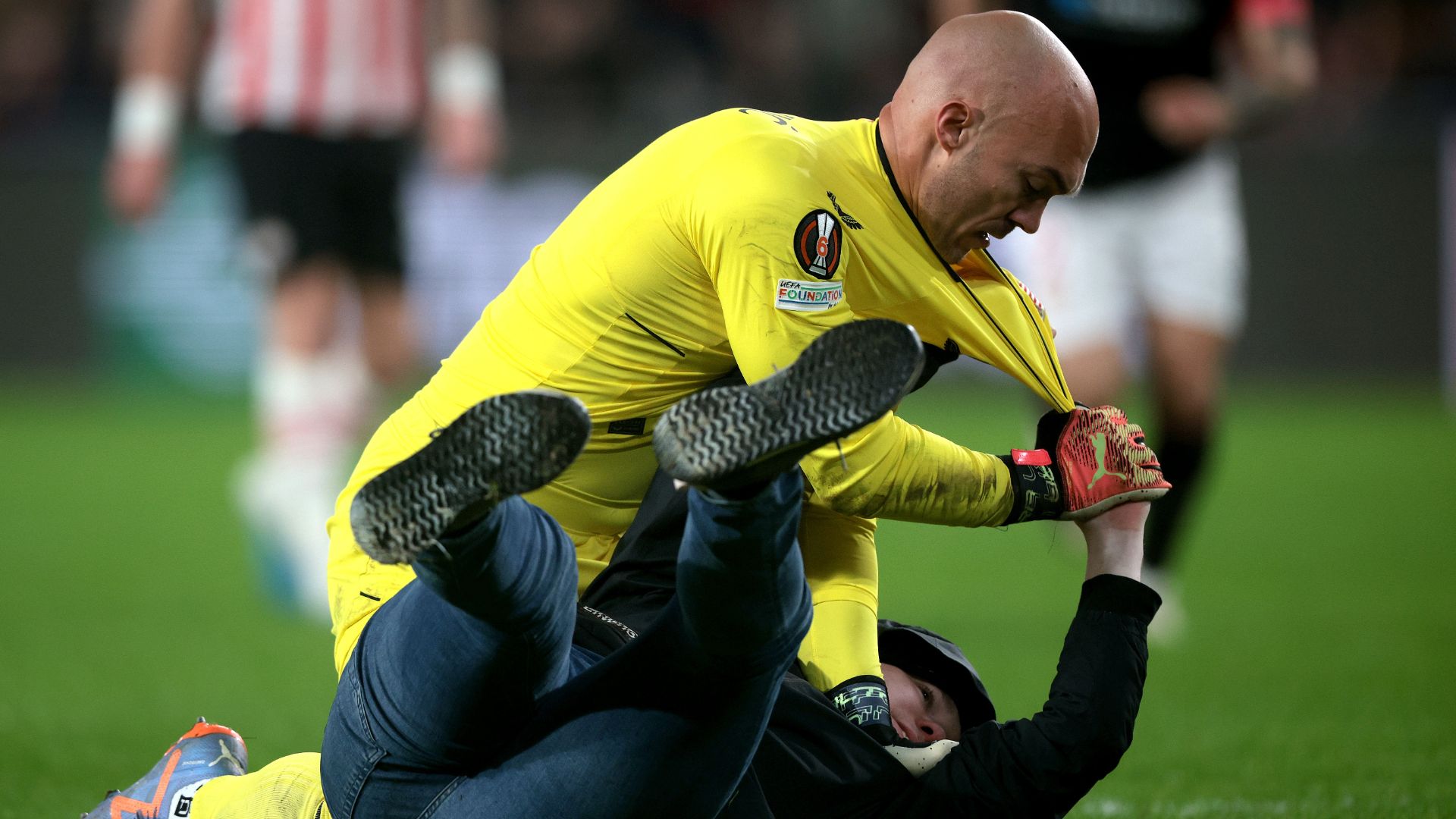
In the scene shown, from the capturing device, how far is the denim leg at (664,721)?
1916 millimetres

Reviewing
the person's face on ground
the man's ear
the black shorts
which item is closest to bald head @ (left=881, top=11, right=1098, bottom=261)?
the man's ear

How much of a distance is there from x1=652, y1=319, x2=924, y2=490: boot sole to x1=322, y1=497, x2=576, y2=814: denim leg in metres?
0.23

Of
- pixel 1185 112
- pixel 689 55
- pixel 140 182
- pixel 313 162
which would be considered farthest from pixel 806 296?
pixel 689 55

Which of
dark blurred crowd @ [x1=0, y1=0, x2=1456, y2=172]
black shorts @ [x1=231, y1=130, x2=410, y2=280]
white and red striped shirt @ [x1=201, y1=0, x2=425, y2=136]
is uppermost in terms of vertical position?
dark blurred crowd @ [x1=0, y1=0, x2=1456, y2=172]

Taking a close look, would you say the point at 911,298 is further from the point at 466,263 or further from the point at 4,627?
the point at 466,263

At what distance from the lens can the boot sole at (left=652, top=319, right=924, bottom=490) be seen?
68.6 inches

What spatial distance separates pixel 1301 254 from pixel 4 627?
30.5 ft

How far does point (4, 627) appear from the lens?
4.80 metres

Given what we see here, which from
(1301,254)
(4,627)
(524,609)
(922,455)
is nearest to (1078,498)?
(922,455)

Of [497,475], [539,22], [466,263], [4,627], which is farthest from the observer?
[539,22]

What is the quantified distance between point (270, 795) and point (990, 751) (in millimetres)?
1010

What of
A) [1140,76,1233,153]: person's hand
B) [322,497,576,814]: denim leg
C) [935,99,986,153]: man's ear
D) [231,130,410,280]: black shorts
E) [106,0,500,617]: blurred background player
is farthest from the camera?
[231,130,410,280]: black shorts

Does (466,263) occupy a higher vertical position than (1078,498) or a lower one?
higher

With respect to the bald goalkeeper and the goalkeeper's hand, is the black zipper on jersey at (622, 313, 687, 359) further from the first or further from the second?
the goalkeeper's hand
